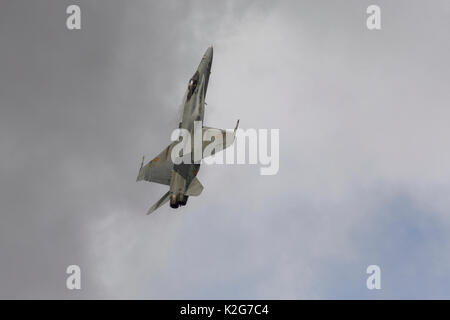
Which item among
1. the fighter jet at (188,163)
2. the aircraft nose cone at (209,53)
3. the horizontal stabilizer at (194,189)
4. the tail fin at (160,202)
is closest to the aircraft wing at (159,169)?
the fighter jet at (188,163)

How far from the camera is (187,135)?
227ft

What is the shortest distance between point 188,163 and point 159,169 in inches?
230

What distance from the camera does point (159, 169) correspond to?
230ft

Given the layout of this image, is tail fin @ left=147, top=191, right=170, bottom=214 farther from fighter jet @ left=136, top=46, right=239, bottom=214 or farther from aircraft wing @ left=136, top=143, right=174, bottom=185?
aircraft wing @ left=136, top=143, right=174, bottom=185

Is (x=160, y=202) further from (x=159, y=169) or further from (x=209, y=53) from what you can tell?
(x=209, y=53)

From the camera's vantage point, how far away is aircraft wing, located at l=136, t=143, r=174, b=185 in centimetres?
6938

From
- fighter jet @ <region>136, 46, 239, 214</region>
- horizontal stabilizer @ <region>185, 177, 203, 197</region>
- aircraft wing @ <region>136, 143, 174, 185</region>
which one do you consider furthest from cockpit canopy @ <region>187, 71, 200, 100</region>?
horizontal stabilizer @ <region>185, 177, 203, 197</region>

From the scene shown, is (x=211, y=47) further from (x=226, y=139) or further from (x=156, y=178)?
(x=156, y=178)

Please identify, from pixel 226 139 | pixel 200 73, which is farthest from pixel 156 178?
pixel 200 73

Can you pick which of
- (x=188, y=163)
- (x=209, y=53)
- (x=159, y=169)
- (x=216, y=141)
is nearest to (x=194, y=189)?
(x=188, y=163)

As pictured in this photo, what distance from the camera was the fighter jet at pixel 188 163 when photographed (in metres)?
66.1
